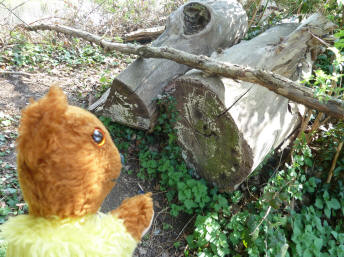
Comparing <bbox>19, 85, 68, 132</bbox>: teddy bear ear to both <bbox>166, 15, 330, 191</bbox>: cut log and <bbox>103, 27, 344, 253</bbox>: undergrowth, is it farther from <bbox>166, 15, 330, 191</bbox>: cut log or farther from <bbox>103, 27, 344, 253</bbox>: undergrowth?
<bbox>103, 27, 344, 253</bbox>: undergrowth

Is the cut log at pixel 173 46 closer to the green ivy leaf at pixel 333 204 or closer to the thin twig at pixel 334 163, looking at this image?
the thin twig at pixel 334 163

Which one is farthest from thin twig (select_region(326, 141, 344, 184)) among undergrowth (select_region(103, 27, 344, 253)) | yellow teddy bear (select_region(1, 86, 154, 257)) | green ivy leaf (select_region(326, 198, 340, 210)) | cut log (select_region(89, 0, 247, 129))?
yellow teddy bear (select_region(1, 86, 154, 257))

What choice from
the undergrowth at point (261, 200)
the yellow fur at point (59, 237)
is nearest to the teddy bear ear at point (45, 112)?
the yellow fur at point (59, 237)

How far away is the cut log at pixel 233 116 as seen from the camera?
101 inches

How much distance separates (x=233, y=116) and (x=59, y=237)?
1.79m

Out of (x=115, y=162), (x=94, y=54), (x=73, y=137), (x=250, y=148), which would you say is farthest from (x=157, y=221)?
(x=94, y=54)

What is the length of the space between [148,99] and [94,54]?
2.95 m

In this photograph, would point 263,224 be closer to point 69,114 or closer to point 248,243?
point 248,243

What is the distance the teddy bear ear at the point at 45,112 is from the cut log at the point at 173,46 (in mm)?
1974

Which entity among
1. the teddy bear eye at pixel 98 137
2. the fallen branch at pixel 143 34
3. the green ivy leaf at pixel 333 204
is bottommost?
the green ivy leaf at pixel 333 204

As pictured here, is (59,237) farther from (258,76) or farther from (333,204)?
(333,204)

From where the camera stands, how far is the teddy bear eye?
4.47ft

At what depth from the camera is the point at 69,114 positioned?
1.29 metres

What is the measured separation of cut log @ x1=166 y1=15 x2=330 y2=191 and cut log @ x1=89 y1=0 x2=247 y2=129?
0.32m
